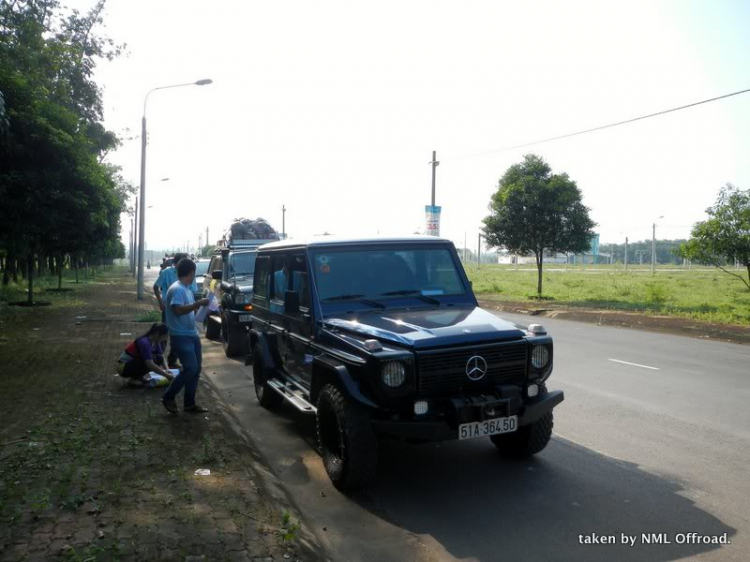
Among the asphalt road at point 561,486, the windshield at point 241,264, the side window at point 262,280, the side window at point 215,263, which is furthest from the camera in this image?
the side window at point 215,263

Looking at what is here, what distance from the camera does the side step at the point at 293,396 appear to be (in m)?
5.64

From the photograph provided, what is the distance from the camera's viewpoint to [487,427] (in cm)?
469

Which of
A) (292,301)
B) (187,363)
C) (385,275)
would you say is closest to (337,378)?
(292,301)

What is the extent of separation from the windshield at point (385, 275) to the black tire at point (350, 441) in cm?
114

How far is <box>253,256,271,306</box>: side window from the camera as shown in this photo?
7579 millimetres

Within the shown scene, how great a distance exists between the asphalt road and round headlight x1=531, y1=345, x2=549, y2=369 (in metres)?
0.98

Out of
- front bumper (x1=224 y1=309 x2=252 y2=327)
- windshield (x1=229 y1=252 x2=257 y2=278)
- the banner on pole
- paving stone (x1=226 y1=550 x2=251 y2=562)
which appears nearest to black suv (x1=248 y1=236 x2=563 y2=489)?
paving stone (x1=226 y1=550 x2=251 y2=562)

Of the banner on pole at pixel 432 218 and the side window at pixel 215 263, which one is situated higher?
the banner on pole at pixel 432 218

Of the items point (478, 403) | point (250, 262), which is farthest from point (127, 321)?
point (478, 403)

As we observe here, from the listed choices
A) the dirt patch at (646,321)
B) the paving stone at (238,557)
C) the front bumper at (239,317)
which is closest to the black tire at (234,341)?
the front bumper at (239,317)

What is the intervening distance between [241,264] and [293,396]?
23.1 ft

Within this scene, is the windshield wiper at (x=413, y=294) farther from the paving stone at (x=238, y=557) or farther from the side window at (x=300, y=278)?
the paving stone at (x=238, y=557)

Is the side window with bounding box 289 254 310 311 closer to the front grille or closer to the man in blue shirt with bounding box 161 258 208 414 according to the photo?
the man in blue shirt with bounding box 161 258 208 414

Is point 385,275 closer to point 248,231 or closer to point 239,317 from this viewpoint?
point 239,317
